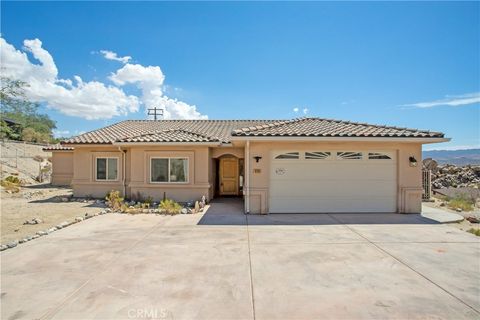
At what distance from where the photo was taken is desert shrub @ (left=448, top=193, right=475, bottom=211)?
11.9 metres

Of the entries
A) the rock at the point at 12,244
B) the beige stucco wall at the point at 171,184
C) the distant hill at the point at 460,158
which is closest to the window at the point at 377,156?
the beige stucco wall at the point at 171,184

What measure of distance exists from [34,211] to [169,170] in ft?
19.0

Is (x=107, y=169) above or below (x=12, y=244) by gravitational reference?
above

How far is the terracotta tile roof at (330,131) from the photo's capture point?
10.3m

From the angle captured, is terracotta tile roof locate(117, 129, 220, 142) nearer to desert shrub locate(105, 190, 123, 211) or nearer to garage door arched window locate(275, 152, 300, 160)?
desert shrub locate(105, 190, 123, 211)

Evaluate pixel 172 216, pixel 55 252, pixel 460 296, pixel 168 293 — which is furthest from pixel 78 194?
pixel 460 296

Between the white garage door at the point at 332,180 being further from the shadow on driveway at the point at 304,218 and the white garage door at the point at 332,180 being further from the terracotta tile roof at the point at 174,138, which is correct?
the terracotta tile roof at the point at 174,138

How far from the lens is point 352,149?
10969 mm

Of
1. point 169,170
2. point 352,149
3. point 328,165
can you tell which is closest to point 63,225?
point 169,170

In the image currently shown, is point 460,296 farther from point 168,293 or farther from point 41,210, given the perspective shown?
point 41,210

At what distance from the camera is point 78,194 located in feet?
49.1

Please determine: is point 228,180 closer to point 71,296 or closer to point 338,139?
point 338,139

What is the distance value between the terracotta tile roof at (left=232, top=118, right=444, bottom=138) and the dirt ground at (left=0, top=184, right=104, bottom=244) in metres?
7.25

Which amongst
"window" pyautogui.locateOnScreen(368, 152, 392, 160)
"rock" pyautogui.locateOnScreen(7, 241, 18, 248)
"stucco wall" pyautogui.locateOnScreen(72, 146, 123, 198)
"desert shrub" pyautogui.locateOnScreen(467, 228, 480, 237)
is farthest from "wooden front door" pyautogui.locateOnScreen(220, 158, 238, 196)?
"desert shrub" pyautogui.locateOnScreen(467, 228, 480, 237)
